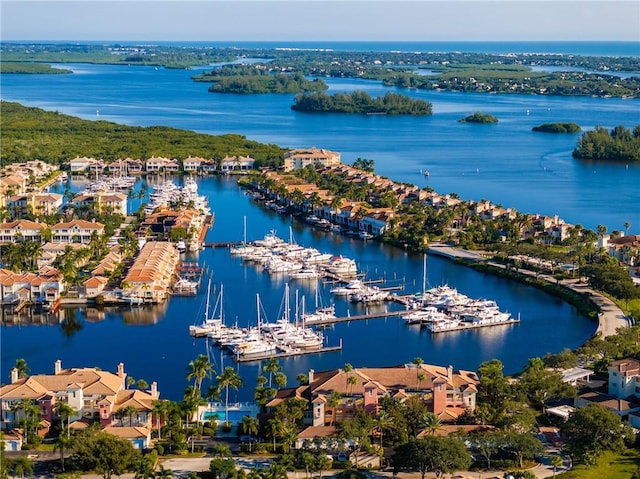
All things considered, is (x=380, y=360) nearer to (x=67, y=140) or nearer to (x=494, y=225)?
(x=494, y=225)

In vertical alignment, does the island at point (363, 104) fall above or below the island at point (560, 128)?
above

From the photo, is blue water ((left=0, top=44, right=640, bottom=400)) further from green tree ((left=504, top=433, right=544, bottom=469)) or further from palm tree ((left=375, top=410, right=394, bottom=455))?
green tree ((left=504, top=433, right=544, bottom=469))

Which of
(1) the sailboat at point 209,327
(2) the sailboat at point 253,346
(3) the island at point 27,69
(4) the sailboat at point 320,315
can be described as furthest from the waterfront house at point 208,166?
(3) the island at point 27,69

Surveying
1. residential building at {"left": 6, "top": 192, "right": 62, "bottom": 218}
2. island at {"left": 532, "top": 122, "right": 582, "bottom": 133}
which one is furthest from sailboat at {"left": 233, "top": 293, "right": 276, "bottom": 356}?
island at {"left": 532, "top": 122, "right": 582, "bottom": 133}

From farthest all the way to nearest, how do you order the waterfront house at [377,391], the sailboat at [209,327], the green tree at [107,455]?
the sailboat at [209,327] < the waterfront house at [377,391] < the green tree at [107,455]

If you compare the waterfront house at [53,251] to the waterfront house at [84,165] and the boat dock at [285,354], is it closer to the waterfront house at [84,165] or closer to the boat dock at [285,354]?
the boat dock at [285,354]
